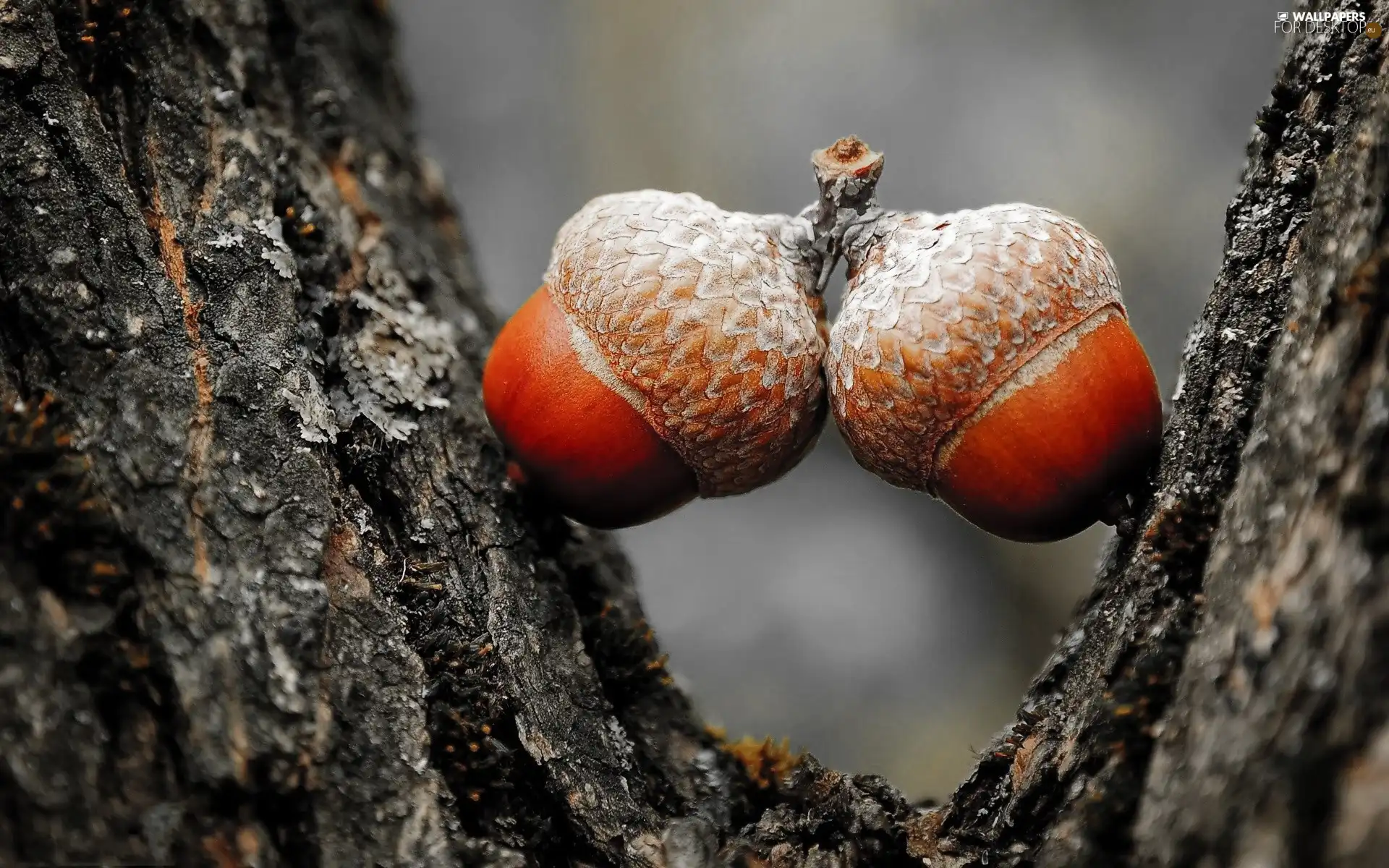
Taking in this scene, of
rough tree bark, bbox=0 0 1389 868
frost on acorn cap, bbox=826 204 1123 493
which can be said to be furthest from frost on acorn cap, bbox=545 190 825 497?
rough tree bark, bbox=0 0 1389 868

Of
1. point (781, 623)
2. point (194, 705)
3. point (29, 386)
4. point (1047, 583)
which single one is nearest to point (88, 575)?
point (194, 705)

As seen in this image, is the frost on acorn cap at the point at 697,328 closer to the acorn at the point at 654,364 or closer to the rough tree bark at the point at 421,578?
the acorn at the point at 654,364

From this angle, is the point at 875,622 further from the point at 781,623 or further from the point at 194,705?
the point at 194,705

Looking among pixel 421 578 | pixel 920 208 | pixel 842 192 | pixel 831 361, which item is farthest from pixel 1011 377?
pixel 920 208

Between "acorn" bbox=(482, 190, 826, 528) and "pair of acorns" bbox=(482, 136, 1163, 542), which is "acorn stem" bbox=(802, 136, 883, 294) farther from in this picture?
"acorn" bbox=(482, 190, 826, 528)

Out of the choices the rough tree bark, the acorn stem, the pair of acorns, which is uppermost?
the acorn stem

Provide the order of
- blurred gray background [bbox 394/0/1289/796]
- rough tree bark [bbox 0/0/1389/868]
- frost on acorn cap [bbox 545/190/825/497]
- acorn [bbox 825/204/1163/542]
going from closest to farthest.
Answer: rough tree bark [bbox 0/0/1389/868], acorn [bbox 825/204/1163/542], frost on acorn cap [bbox 545/190/825/497], blurred gray background [bbox 394/0/1289/796]

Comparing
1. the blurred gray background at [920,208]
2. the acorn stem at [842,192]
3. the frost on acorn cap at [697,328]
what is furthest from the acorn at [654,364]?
the blurred gray background at [920,208]

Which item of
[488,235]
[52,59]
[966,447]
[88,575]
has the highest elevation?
[488,235]
